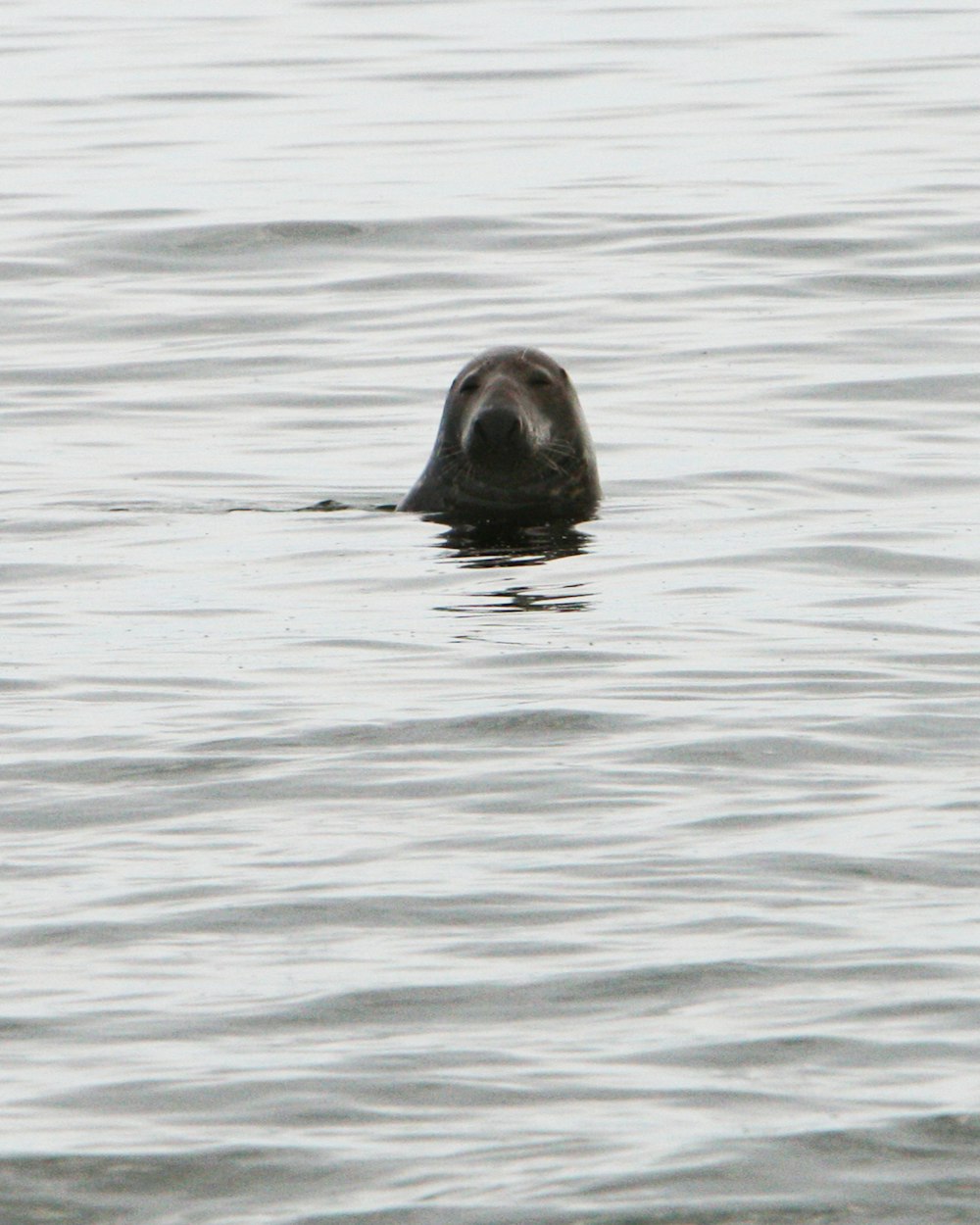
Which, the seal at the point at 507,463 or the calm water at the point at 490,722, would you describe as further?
the seal at the point at 507,463

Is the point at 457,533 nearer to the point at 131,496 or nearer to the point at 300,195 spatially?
the point at 131,496

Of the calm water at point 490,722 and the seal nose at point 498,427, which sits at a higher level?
the seal nose at point 498,427

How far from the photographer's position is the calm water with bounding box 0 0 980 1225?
16.5 feet

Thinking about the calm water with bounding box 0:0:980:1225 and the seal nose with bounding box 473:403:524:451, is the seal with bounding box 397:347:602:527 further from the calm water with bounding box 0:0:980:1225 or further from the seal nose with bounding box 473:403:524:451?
the calm water with bounding box 0:0:980:1225

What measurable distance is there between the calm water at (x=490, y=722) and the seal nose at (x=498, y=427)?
57 centimetres

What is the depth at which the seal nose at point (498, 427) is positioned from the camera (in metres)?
12.2

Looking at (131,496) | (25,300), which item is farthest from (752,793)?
(25,300)

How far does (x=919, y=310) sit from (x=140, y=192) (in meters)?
7.54

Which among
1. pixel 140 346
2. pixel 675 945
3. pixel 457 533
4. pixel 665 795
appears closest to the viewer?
pixel 675 945

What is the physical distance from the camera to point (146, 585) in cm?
1055

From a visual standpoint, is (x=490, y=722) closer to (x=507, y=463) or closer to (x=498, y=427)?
(x=498, y=427)

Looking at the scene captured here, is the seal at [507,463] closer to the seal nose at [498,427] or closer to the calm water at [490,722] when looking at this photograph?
the seal nose at [498,427]

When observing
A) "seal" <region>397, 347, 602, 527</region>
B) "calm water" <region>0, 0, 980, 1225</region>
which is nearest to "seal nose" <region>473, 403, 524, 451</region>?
"seal" <region>397, 347, 602, 527</region>

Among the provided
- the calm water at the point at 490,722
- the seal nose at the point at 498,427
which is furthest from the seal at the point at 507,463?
the calm water at the point at 490,722
